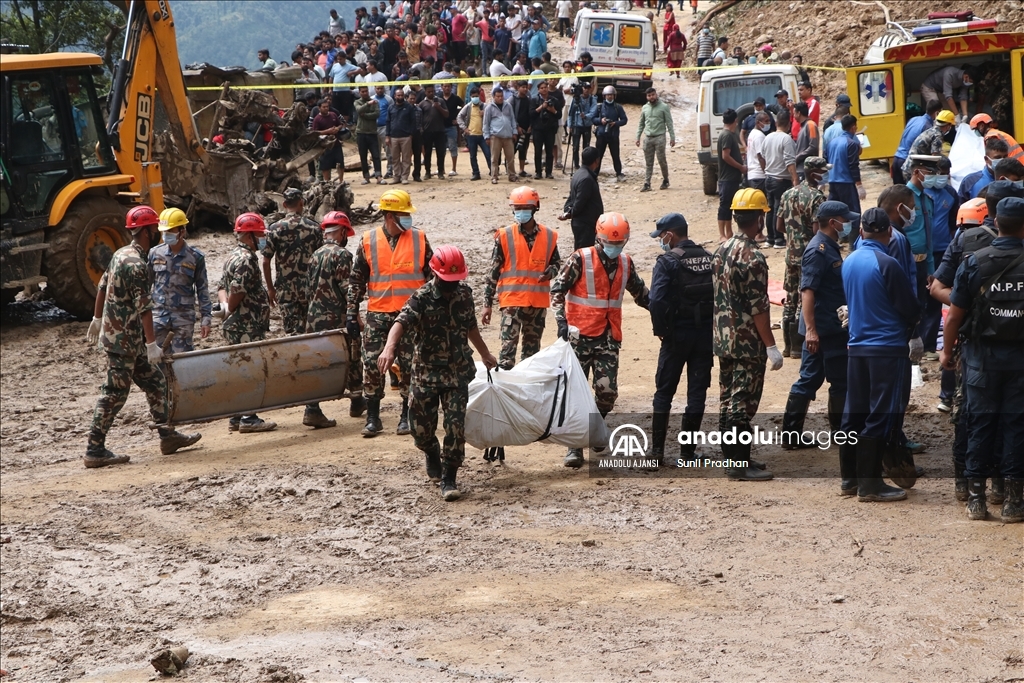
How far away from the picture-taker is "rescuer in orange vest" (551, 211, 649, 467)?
28.2ft

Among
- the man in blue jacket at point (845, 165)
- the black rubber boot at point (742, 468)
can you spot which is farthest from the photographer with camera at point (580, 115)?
the black rubber boot at point (742, 468)

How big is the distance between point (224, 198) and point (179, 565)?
12343 mm

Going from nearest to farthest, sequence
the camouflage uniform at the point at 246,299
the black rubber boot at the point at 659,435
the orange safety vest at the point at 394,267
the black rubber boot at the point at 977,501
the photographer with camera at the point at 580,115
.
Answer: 1. the black rubber boot at the point at 977,501
2. the black rubber boot at the point at 659,435
3. the orange safety vest at the point at 394,267
4. the camouflage uniform at the point at 246,299
5. the photographer with camera at the point at 580,115

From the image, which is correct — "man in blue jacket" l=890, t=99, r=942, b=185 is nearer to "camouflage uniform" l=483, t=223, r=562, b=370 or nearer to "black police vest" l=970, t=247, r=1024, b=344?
"camouflage uniform" l=483, t=223, r=562, b=370

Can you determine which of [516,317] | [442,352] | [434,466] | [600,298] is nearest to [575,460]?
[434,466]

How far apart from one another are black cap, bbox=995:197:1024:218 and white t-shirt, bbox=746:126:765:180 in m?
9.25

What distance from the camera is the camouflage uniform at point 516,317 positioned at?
951 centimetres

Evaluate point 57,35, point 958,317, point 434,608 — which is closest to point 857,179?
point 958,317

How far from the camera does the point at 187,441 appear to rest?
1035 cm

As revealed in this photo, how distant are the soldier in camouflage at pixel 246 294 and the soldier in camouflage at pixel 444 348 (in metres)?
3.00

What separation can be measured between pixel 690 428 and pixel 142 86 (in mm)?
10812

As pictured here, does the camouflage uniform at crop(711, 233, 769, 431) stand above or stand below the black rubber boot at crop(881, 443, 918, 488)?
above

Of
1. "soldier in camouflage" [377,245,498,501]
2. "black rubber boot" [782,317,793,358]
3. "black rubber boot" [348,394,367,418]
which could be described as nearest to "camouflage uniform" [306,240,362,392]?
"black rubber boot" [348,394,367,418]

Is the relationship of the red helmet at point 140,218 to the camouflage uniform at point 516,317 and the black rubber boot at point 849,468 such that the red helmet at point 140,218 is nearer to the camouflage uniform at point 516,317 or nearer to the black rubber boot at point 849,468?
the camouflage uniform at point 516,317
